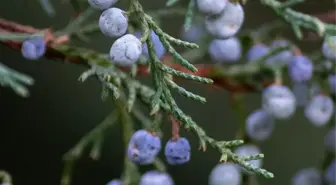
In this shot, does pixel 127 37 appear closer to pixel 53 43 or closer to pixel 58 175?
pixel 53 43

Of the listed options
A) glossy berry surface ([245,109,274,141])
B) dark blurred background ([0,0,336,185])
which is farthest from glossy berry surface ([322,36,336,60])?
dark blurred background ([0,0,336,185])

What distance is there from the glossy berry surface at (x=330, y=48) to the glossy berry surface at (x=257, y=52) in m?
0.14

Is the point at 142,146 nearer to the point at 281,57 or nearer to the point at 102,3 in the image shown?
the point at 102,3

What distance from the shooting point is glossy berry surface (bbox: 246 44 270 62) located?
35.8 inches

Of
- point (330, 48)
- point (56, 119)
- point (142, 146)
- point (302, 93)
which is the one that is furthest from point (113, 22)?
point (56, 119)

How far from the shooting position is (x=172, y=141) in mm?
627

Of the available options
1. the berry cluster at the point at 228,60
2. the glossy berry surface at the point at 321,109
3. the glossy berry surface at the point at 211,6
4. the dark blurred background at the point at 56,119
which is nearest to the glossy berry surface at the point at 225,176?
the berry cluster at the point at 228,60

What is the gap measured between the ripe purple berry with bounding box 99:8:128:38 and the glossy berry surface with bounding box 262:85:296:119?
0.93 feet

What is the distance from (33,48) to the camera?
2.27 feet

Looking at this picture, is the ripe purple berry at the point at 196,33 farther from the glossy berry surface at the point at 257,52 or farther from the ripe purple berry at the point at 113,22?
the ripe purple berry at the point at 113,22

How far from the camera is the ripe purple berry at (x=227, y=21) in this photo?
0.70 meters

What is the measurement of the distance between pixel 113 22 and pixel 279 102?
0.97 ft

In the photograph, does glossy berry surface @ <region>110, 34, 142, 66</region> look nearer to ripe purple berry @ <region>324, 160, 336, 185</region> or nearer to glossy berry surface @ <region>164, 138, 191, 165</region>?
glossy berry surface @ <region>164, 138, 191, 165</region>

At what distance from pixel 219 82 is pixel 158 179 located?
0.75ft
